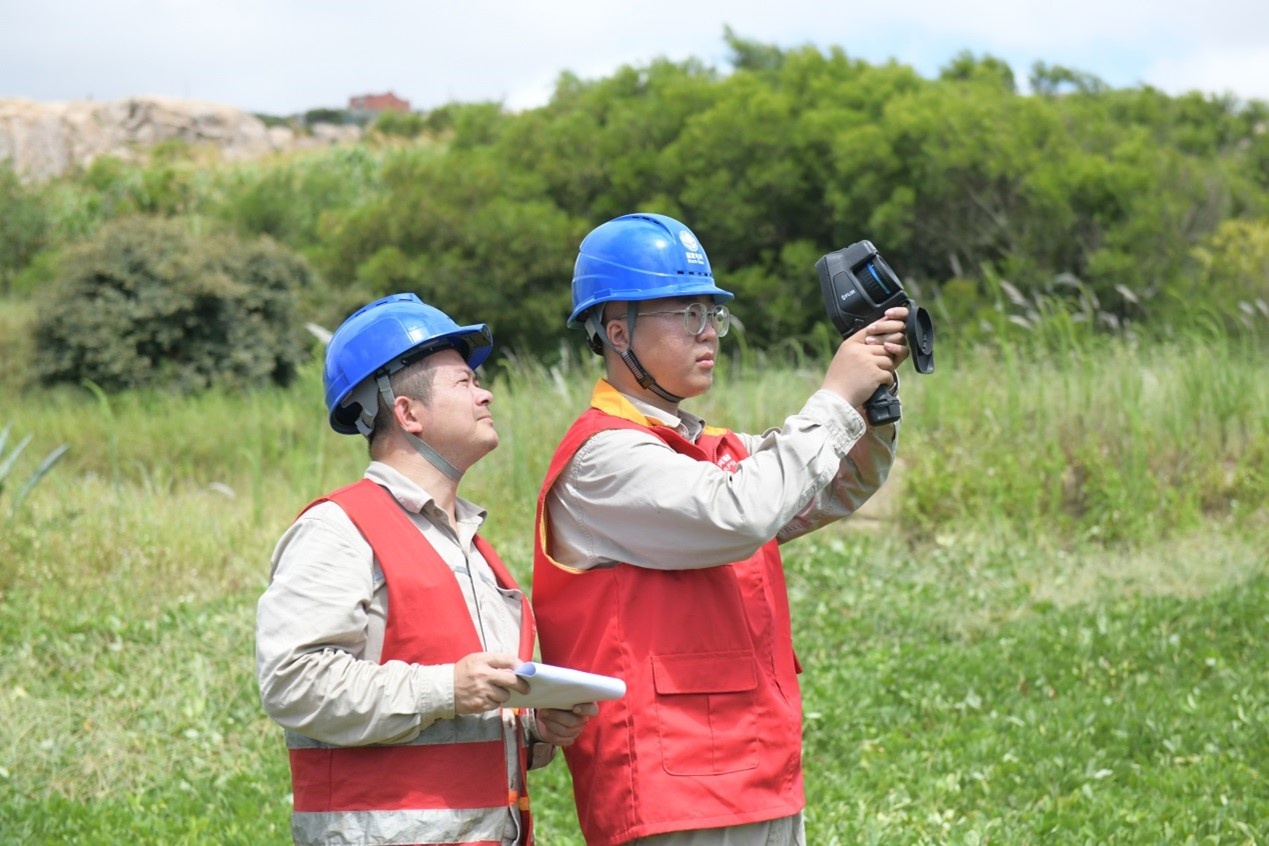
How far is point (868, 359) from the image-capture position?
2.92 metres

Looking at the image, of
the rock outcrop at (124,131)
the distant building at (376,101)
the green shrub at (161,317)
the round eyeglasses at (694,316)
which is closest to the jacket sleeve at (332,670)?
the round eyeglasses at (694,316)

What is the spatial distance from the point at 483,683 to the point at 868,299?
1155 mm

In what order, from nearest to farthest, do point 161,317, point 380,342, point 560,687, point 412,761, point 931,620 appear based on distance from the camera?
point 560,687
point 412,761
point 380,342
point 931,620
point 161,317

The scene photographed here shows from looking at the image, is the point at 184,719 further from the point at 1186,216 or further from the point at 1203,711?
the point at 1186,216

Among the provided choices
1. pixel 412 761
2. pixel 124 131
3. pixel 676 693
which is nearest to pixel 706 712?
pixel 676 693

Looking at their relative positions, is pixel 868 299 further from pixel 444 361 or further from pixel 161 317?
pixel 161 317

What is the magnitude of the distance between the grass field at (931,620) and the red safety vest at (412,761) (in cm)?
226

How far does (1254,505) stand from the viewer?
8.88 m

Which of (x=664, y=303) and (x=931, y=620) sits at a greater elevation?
(x=664, y=303)

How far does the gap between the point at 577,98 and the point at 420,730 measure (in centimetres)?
1753

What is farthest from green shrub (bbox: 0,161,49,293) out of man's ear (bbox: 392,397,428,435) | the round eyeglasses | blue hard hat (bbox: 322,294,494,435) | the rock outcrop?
the round eyeglasses

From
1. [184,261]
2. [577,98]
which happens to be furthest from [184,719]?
[577,98]

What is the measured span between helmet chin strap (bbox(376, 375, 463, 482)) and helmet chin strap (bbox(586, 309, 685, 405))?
0.45 m

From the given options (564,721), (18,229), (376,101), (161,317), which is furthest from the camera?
(376,101)
